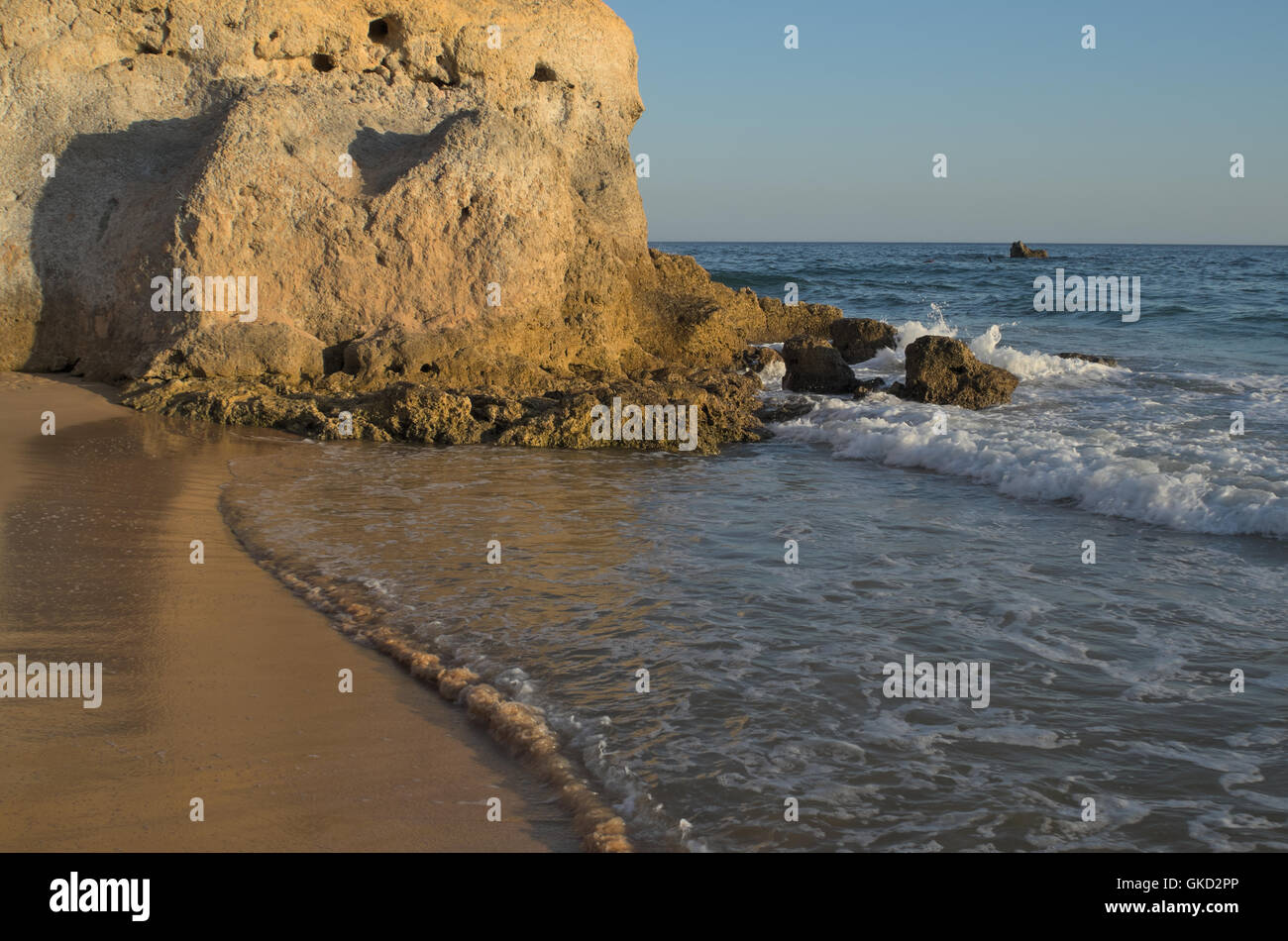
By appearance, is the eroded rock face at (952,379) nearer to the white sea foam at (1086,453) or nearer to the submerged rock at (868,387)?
the white sea foam at (1086,453)

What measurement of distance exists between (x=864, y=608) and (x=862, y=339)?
1177 centimetres

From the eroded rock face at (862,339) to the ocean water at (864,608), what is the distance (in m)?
5.75

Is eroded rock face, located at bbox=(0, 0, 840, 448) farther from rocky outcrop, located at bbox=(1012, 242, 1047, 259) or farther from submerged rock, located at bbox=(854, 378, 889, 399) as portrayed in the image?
rocky outcrop, located at bbox=(1012, 242, 1047, 259)

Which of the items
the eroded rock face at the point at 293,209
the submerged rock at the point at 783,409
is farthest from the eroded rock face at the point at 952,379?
the eroded rock face at the point at 293,209

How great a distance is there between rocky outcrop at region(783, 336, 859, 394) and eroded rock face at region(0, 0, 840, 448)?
1581 mm

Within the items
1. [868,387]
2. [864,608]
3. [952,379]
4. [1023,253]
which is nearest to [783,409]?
[868,387]

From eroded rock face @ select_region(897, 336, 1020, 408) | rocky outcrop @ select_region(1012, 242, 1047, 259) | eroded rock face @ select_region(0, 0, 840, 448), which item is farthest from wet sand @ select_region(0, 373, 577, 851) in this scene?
rocky outcrop @ select_region(1012, 242, 1047, 259)

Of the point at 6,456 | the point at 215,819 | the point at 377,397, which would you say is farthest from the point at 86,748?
A: the point at 377,397

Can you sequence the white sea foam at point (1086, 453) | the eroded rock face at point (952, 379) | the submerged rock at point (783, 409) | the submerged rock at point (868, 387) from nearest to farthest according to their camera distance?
the white sea foam at point (1086, 453)
the submerged rock at point (783, 409)
the eroded rock face at point (952, 379)
the submerged rock at point (868, 387)

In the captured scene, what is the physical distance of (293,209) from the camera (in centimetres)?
1043

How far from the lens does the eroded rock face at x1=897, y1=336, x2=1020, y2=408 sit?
1172 centimetres

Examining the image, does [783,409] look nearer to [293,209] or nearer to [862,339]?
[293,209]

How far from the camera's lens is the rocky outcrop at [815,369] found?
12.7 m
